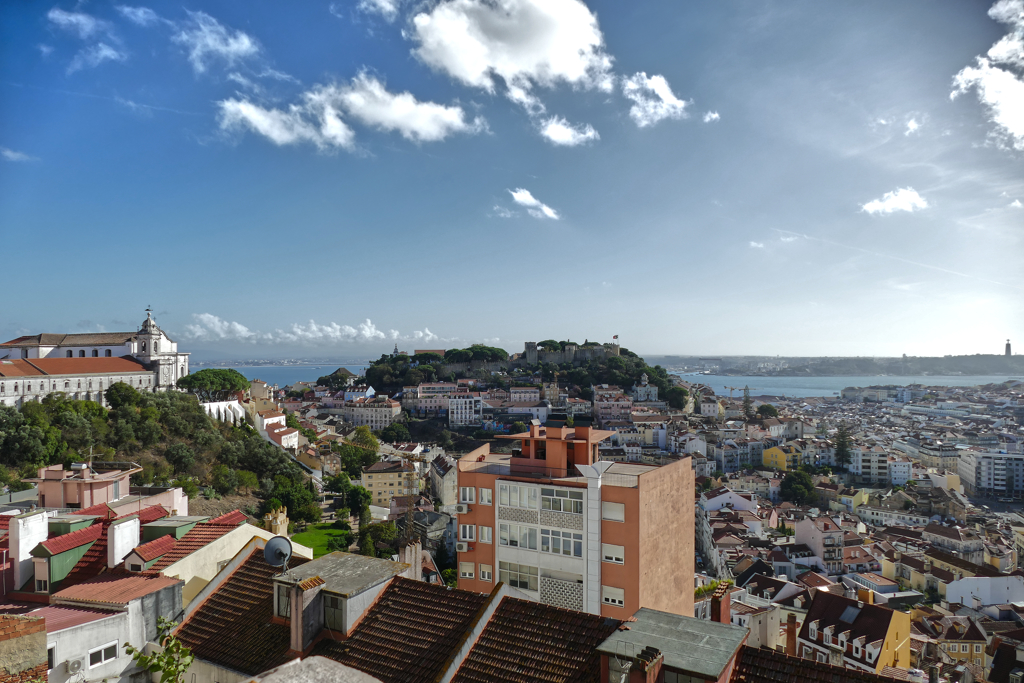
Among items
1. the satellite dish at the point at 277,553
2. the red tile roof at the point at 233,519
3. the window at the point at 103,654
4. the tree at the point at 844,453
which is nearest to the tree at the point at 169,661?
the window at the point at 103,654

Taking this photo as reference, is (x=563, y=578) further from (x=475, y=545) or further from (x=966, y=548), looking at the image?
(x=966, y=548)

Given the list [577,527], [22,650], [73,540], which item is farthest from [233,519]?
[577,527]

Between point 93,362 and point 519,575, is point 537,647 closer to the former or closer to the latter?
point 519,575

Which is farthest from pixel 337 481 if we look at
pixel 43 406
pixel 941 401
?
pixel 941 401

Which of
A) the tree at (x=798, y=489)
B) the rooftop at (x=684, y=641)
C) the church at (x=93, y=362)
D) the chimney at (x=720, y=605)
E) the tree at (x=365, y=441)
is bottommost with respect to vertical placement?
the tree at (x=798, y=489)

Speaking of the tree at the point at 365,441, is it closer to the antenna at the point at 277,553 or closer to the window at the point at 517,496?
the window at the point at 517,496

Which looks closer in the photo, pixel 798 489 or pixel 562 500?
pixel 562 500
